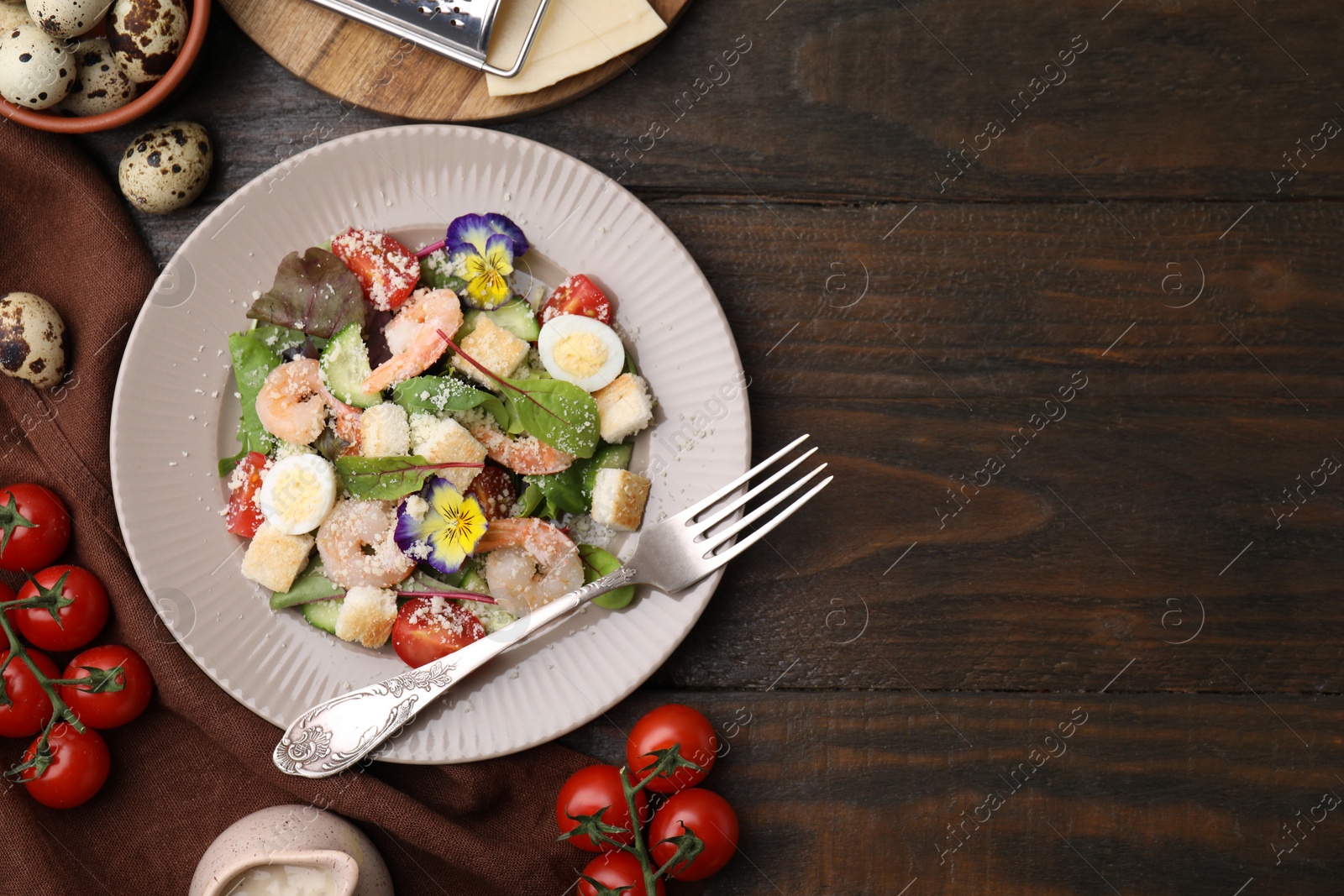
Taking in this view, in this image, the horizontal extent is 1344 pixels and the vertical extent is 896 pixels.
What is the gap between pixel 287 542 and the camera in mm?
1839

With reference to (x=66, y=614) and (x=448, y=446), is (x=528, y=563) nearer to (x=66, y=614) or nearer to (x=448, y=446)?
(x=448, y=446)

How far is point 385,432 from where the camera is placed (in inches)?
70.4

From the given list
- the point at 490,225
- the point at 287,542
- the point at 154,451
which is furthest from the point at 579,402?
the point at 154,451

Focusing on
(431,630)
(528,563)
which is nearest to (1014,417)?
(528,563)

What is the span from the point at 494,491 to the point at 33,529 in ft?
3.31

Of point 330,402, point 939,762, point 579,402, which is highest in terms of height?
point 330,402

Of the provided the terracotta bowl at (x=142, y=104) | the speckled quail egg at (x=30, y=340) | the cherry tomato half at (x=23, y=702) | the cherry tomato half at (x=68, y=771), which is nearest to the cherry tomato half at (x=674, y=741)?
the cherry tomato half at (x=68, y=771)

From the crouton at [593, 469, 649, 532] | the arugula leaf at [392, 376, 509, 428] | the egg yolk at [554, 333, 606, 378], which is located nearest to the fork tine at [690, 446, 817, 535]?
the crouton at [593, 469, 649, 532]

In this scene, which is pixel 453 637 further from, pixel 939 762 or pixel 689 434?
pixel 939 762

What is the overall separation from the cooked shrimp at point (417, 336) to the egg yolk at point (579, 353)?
0.75 feet

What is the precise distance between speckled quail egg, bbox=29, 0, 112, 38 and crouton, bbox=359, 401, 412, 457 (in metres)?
0.94

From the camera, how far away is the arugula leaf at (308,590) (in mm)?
1880

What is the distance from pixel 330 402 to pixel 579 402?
1.78ft

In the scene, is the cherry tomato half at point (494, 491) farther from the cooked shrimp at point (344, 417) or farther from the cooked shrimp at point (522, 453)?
the cooked shrimp at point (344, 417)
